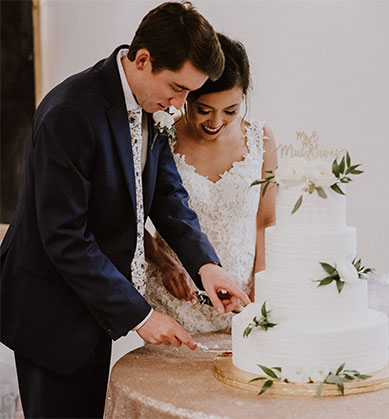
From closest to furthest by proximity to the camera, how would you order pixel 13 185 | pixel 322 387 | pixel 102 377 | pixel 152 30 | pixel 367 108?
1. pixel 322 387
2. pixel 152 30
3. pixel 102 377
4. pixel 367 108
5. pixel 13 185

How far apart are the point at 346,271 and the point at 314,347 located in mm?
238

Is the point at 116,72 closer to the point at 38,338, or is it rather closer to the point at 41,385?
the point at 38,338

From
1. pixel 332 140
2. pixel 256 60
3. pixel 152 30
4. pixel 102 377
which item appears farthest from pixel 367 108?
pixel 102 377

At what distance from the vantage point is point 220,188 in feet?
9.61

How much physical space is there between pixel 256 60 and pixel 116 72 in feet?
7.17

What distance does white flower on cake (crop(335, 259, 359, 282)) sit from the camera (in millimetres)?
2018

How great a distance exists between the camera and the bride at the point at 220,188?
2787 mm

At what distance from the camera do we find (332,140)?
4.27 meters

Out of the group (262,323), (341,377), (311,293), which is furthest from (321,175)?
(341,377)

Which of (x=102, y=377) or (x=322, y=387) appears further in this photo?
(x=102, y=377)

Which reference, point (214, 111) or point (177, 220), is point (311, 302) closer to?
point (177, 220)

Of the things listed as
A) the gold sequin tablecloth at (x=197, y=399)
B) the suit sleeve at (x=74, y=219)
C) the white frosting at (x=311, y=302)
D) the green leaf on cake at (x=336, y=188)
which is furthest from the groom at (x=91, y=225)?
the green leaf on cake at (x=336, y=188)

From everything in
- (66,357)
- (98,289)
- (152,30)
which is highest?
(152,30)

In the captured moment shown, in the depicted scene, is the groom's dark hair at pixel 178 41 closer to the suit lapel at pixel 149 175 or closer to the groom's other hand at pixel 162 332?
the suit lapel at pixel 149 175
